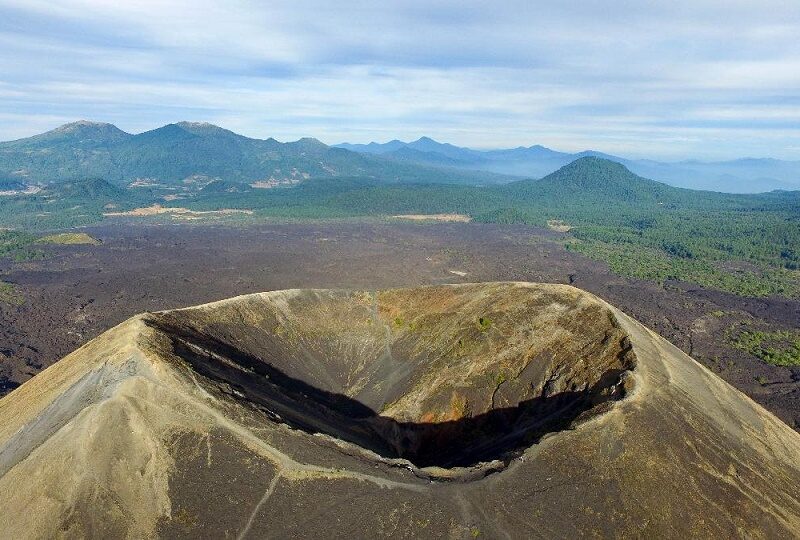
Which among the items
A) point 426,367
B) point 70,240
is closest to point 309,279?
point 426,367

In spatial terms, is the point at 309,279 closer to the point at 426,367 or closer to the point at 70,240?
the point at 426,367

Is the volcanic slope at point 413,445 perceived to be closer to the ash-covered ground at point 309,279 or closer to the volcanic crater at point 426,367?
the volcanic crater at point 426,367

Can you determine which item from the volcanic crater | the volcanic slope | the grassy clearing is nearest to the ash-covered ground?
the grassy clearing

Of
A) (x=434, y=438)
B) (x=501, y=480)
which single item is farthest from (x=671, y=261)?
(x=501, y=480)

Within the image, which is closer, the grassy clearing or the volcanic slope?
the volcanic slope

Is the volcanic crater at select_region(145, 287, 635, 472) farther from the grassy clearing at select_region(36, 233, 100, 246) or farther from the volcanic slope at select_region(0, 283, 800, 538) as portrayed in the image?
the grassy clearing at select_region(36, 233, 100, 246)

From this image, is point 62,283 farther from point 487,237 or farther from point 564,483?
point 487,237
